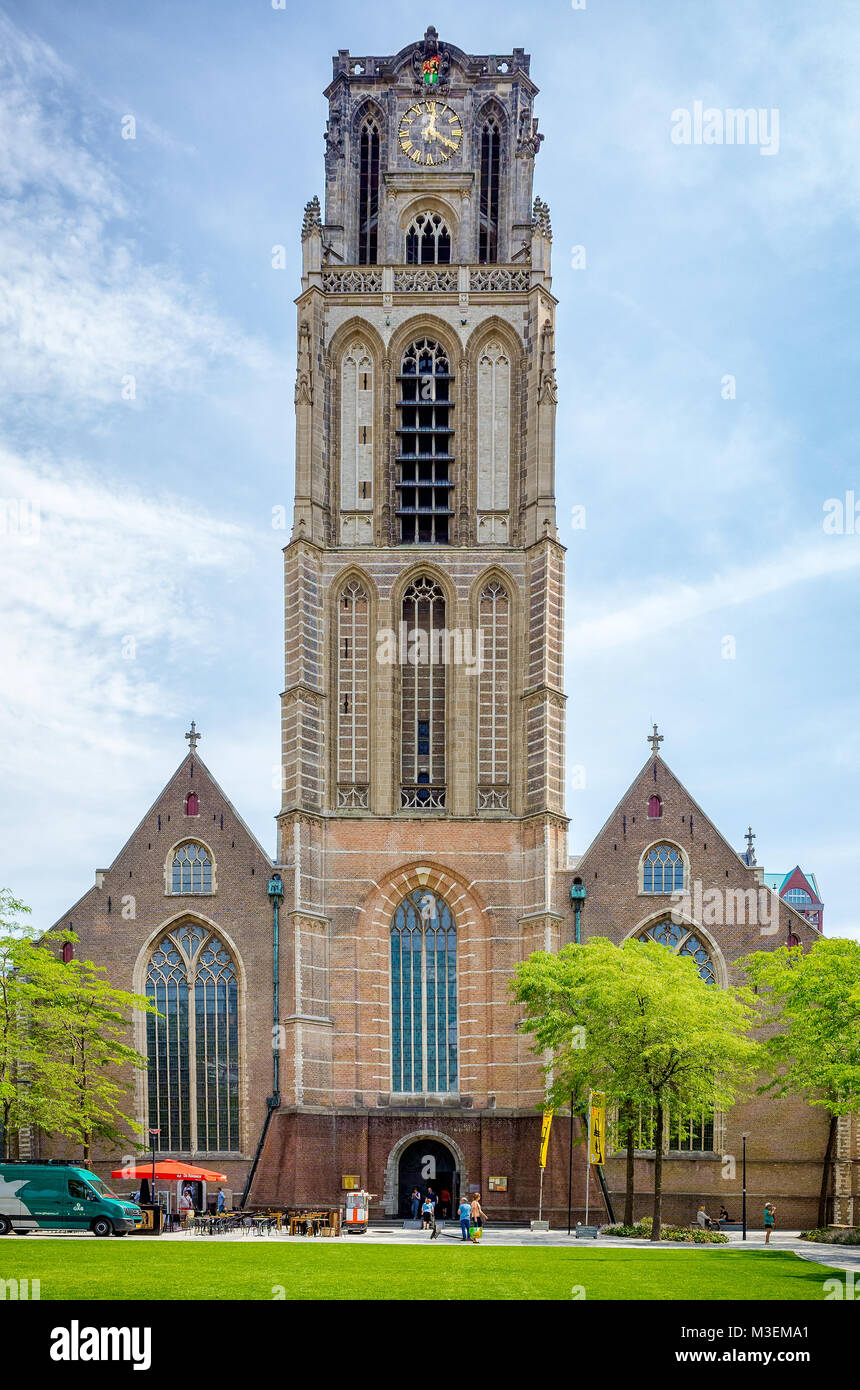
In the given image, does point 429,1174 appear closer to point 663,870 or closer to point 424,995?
point 424,995

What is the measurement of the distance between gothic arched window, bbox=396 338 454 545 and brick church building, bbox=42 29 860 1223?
123 mm

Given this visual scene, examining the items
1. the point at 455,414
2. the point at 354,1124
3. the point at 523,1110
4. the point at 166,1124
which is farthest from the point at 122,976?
the point at 455,414

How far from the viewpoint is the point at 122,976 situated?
6044cm

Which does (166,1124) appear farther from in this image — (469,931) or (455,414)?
(455,414)

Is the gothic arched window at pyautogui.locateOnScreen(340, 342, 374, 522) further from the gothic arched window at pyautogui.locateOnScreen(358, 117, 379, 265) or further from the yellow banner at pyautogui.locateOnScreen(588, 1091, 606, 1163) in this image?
the yellow banner at pyautogui.locateOnScreen(588, 1091, 606, 1163)

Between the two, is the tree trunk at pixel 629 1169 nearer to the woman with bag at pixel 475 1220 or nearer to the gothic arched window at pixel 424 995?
the woman with bag at pixel 475 1220

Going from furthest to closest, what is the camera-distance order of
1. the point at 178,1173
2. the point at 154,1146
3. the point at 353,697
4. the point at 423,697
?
the point at 423,697 < the point at 353,697 < the point at 154,1146 < the point at 178,1173

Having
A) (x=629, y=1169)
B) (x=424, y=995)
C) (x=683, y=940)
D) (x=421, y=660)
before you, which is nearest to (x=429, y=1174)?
(x=424, y=995)

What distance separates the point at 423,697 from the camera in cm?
6375

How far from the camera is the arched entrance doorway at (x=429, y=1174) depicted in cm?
5931

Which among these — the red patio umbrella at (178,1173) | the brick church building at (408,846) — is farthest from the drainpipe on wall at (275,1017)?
the red patio umbrella at (178,1173)

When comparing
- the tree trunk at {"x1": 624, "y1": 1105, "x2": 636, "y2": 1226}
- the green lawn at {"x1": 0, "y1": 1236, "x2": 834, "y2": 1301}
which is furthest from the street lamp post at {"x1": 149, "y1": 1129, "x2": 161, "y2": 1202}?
the green lawn at {"x1": 0, "y1": 1236, "x2": 834, "y2": 1301}

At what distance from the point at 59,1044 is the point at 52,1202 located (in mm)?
14775

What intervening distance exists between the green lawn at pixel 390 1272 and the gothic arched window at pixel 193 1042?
21119 millimetres
